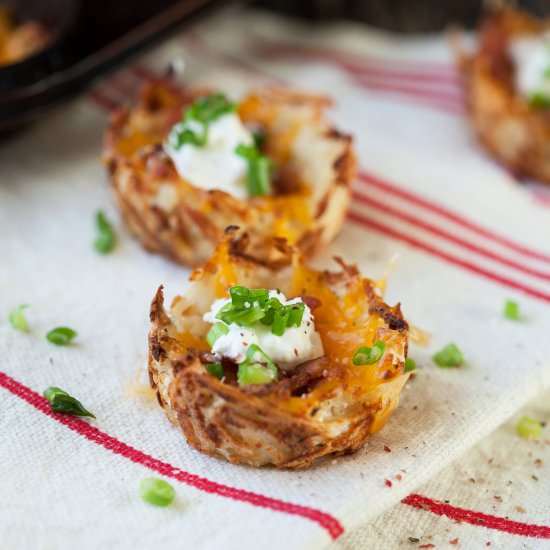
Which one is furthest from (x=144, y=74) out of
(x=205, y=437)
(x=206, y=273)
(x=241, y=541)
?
(x=241, y=541)

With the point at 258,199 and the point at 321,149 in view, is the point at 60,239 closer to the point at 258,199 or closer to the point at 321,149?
the point at 258,199

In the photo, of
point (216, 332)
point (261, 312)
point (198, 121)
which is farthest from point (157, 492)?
point (198, 121)

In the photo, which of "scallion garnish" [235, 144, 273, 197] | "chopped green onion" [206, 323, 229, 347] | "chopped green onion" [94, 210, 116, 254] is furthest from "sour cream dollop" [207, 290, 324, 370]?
"chopped green onion" [94, 210, 116, 254]

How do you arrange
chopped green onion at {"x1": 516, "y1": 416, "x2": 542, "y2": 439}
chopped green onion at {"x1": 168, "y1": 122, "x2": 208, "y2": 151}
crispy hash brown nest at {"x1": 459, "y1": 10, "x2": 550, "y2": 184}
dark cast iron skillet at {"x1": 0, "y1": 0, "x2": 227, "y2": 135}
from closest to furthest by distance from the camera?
chopped green onion at {"x1": 516, "y1": 416, "x2": 542, "y2": 439}, chopped green onion at {"x1": 168, "y1": 122, "x2": 208, "y2": 151}, dark cast iron skillet at {"x1": 0, "y1": 0, "x2": 227, "y2": 135}, crispy hash brown nest at {"x1": 459, "y1": 10, "x2": 550, "y2": 184}

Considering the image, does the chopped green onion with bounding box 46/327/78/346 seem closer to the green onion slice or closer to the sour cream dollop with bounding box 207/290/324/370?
the sour cream dollop with bounding box 207/290/324/370

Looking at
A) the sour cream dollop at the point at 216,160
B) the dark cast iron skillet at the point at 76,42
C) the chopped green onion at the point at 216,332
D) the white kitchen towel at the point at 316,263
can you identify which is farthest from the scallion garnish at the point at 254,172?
the chopped green onion at the point at 216,332

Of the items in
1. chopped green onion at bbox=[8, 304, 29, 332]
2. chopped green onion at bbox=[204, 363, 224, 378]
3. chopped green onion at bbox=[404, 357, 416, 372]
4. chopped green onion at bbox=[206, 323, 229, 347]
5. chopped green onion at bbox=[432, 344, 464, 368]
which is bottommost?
chopped green onion at bbox=[8, 304, 29, 332]
